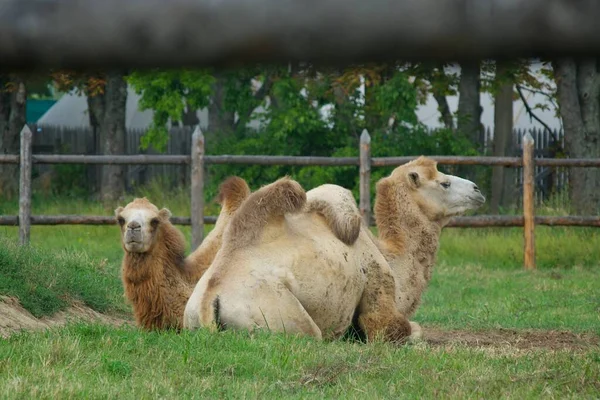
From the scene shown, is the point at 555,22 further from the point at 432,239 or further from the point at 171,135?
the point at 171,135

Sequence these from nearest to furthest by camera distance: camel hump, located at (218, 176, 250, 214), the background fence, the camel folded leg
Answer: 1. the camel folded leg
2. camel hump, located at (218, 176, 250, 214)
3. the background fence

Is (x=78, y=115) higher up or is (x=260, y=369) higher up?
(x=78, y=115)

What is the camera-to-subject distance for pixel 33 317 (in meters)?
7.55

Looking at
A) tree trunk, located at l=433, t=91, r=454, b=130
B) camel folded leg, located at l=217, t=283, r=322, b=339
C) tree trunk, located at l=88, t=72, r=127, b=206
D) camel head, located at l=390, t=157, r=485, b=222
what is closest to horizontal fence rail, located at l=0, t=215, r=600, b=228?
camel head, located at l=390, t=157, r=485, b=222

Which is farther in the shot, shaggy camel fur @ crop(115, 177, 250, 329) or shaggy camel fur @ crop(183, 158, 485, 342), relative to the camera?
shaggy camel fur @ crop(115, 177, 250, 329)

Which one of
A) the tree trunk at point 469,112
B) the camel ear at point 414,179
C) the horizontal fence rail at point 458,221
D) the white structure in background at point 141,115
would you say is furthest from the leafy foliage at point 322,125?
the camel ear at point 414,179

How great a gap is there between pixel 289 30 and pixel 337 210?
617 centimetres

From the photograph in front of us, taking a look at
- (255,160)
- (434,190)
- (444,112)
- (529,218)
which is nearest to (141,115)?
(444,112)

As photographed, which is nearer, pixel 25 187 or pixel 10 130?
pixel 25 187

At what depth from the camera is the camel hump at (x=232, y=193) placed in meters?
7.88

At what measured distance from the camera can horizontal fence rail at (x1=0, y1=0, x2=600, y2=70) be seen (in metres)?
0.81

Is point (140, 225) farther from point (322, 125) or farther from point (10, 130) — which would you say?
point (10, 130)

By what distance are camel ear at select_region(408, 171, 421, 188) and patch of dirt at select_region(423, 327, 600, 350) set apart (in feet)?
3.92

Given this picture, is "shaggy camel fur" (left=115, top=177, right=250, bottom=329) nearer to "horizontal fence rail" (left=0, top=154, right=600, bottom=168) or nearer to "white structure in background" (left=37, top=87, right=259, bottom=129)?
"horizontal fence rail" (left=0, top=154, right=600, bottom=168)
